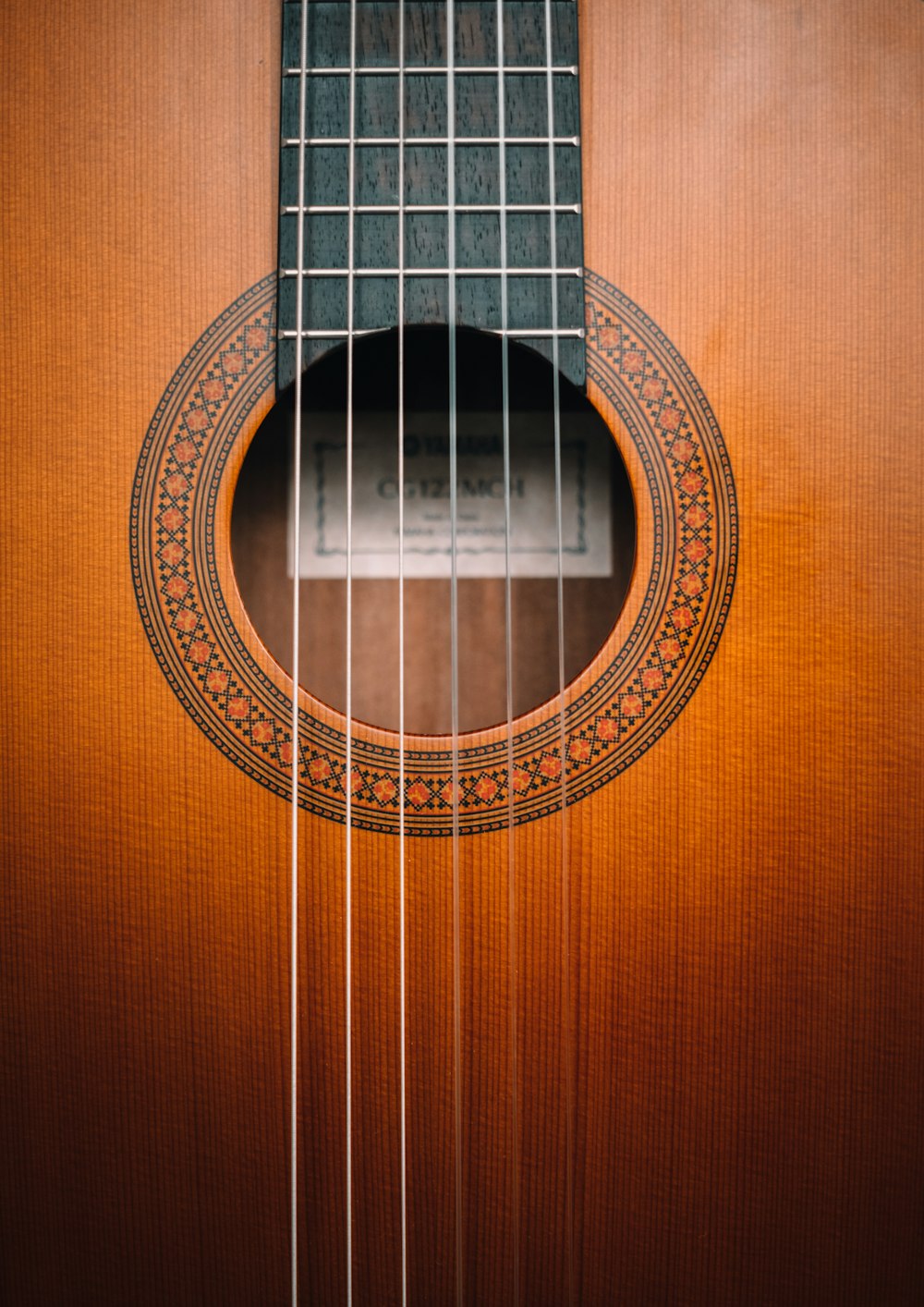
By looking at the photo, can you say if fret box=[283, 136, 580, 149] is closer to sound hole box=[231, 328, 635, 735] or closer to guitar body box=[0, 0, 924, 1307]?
guitar body box=[0, 0, 924, 1307]

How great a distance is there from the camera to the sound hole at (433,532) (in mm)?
1050

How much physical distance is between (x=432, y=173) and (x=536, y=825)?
0.58m

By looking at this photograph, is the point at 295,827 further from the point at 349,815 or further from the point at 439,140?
the point at 439,140

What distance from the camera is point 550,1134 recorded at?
0.77 m

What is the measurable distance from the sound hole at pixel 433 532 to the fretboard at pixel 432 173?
0.24 metres

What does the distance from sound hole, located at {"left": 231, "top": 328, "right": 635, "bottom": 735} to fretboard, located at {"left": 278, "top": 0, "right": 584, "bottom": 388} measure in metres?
0.24

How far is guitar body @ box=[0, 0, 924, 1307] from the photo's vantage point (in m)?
0.77

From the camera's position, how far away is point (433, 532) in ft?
3.49

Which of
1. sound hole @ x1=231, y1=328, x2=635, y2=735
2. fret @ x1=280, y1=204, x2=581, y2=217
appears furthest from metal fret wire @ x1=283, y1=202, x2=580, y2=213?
sound hole @ x1=231, y1=328, x2=635, y2=735

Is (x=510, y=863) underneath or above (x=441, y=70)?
underneath

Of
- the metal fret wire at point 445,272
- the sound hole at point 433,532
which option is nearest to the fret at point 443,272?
the metal fret wire at point 445,272

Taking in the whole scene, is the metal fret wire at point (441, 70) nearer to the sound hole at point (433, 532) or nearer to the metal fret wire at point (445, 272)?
the metal fret wire at point (445, 272)

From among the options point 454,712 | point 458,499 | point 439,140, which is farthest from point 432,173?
point 454,712

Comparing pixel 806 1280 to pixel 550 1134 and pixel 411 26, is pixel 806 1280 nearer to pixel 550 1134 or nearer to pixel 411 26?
pixel 550 1134
